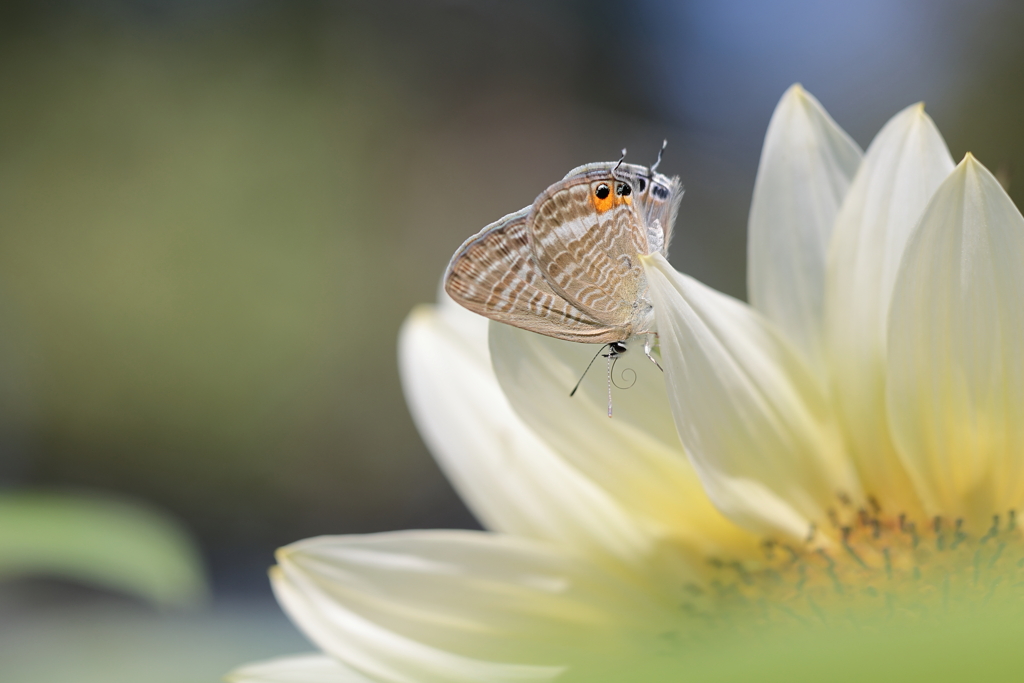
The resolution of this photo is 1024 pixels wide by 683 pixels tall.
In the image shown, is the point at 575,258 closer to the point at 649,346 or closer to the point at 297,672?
the point at 649,346

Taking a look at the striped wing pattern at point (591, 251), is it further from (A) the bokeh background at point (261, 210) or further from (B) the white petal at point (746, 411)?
(A) the bokeh background at point (261, 210)

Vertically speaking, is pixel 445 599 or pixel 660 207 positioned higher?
pixel 660 207

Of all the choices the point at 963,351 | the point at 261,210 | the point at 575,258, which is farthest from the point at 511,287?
the point at 261,210

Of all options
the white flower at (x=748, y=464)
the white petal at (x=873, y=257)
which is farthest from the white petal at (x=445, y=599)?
the white petal at (x=873, y=257)

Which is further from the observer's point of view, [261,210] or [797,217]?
[261,210]

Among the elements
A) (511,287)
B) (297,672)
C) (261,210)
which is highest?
(261,210)

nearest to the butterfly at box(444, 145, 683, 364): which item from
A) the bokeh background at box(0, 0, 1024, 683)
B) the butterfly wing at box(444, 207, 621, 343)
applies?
the butterfly wing at box(444, 207, 621, 343)
